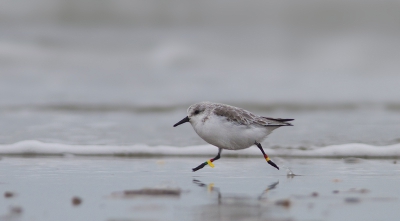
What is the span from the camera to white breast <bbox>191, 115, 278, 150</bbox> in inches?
245

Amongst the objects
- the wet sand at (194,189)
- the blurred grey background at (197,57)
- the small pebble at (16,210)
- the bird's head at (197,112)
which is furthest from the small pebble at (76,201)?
the blurred grey background at (197,57)

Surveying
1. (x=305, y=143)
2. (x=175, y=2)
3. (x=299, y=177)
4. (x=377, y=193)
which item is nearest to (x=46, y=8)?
(x=175, y=2)

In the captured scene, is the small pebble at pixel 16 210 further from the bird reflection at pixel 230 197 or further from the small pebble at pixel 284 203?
the small pebble at pixel 284 203

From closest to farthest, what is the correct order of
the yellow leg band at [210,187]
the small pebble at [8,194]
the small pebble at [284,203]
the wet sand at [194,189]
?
1. the wet sand at [194,189]
2. the small pebble at [284,203]
3. the small pebble at [8,194]
4. the yellow leg band at [210,187]

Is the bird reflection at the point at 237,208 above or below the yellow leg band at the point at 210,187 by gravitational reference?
below

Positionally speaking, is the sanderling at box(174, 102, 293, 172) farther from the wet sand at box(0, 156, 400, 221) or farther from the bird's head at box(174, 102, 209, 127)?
the wet sand at box(0, 156, 400, 221)

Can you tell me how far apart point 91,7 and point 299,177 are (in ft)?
36.9

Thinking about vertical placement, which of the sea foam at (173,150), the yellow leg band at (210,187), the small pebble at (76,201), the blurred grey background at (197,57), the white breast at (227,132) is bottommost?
the small pebble at (76,201)

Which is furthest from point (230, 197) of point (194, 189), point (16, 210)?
point (16, 210)

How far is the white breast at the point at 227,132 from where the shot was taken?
20.4 feet

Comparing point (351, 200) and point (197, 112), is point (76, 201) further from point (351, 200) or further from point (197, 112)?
point (197, 112)

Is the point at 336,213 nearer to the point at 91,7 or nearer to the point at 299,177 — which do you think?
the point at 299,177

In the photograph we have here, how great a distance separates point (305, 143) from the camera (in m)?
8.22

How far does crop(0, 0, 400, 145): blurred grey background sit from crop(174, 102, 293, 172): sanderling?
408 centimetres
